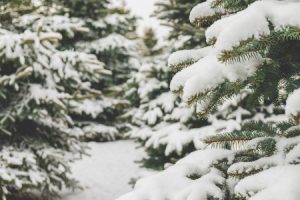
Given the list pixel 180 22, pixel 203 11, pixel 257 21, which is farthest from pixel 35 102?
pixel 257 21

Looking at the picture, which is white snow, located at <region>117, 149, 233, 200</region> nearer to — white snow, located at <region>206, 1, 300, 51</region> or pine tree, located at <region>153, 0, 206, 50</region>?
white snow, located at <region>206, 1, 300, 51</region>

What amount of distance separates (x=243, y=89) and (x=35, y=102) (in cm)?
410

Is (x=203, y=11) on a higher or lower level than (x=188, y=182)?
higher

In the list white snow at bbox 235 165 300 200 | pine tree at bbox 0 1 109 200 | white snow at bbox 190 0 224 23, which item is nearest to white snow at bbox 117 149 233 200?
white snow at bbox 235 165 300 200

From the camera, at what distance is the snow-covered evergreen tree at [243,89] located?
1488 mm

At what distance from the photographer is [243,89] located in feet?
5.89

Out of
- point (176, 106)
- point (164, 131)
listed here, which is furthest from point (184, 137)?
point (176, 106)

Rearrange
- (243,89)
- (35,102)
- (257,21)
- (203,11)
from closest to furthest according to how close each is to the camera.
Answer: (257,21) → (243,89) → (203,11) → (35,102)

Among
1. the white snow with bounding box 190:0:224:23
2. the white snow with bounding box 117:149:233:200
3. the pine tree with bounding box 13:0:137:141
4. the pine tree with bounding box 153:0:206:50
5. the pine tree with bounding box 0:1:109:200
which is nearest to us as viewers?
the white snow with bounding box 117:149:233:200

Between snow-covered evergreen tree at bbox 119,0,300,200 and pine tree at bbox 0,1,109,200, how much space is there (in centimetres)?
339

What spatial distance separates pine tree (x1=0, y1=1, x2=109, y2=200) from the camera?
202 inches

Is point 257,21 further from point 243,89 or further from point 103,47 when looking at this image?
point 103,47

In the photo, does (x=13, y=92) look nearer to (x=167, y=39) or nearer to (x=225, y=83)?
(x=167, y=39)

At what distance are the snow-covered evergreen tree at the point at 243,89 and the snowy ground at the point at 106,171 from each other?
187 inches
